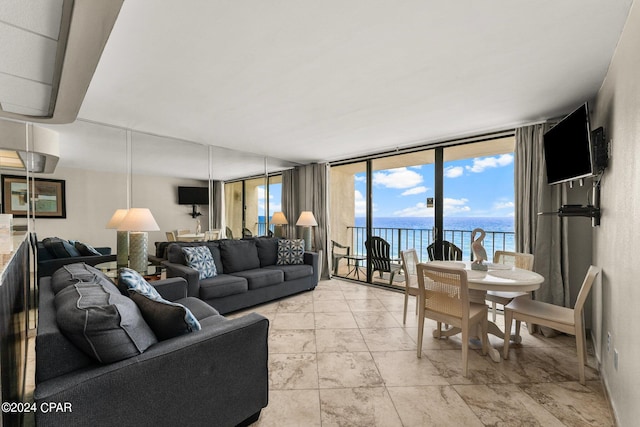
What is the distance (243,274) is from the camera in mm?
3777

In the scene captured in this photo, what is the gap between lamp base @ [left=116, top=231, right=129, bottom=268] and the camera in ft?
10.4

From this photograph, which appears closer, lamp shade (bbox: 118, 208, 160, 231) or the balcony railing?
lamp shade (bbox: 118, 208, 160, 231)

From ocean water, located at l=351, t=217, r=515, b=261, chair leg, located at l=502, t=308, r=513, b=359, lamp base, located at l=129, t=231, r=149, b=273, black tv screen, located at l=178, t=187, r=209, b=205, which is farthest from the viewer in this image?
ocean water, located at l=351, t=217, r=515, b=261

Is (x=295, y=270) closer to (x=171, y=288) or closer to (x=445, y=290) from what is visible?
(x=171, y=288)

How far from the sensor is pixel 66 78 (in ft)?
5.68

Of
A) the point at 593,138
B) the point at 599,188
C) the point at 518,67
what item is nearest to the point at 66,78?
the point at 518,67

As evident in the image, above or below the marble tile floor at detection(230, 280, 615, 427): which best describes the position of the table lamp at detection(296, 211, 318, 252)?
above

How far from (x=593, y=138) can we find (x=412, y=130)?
1776 millimetres

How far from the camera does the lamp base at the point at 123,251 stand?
3.18 metres

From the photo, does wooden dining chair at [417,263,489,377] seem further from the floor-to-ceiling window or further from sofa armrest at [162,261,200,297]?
sofa armrest at [162,261,200,297]

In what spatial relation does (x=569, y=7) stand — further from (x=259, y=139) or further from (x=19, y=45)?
(x=259, y=139)

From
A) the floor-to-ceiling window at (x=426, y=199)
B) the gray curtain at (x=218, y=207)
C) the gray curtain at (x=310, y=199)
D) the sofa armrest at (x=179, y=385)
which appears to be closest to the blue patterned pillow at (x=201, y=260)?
the gray curtain at (x=218, y=207)

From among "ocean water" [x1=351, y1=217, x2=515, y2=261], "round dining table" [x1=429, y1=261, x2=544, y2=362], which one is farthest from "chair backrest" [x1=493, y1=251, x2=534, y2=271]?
"ocean water" [x1=351, y1=217, x2=515, y2=261]

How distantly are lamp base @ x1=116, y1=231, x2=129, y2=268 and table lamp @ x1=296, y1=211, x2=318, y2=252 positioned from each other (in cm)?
276
